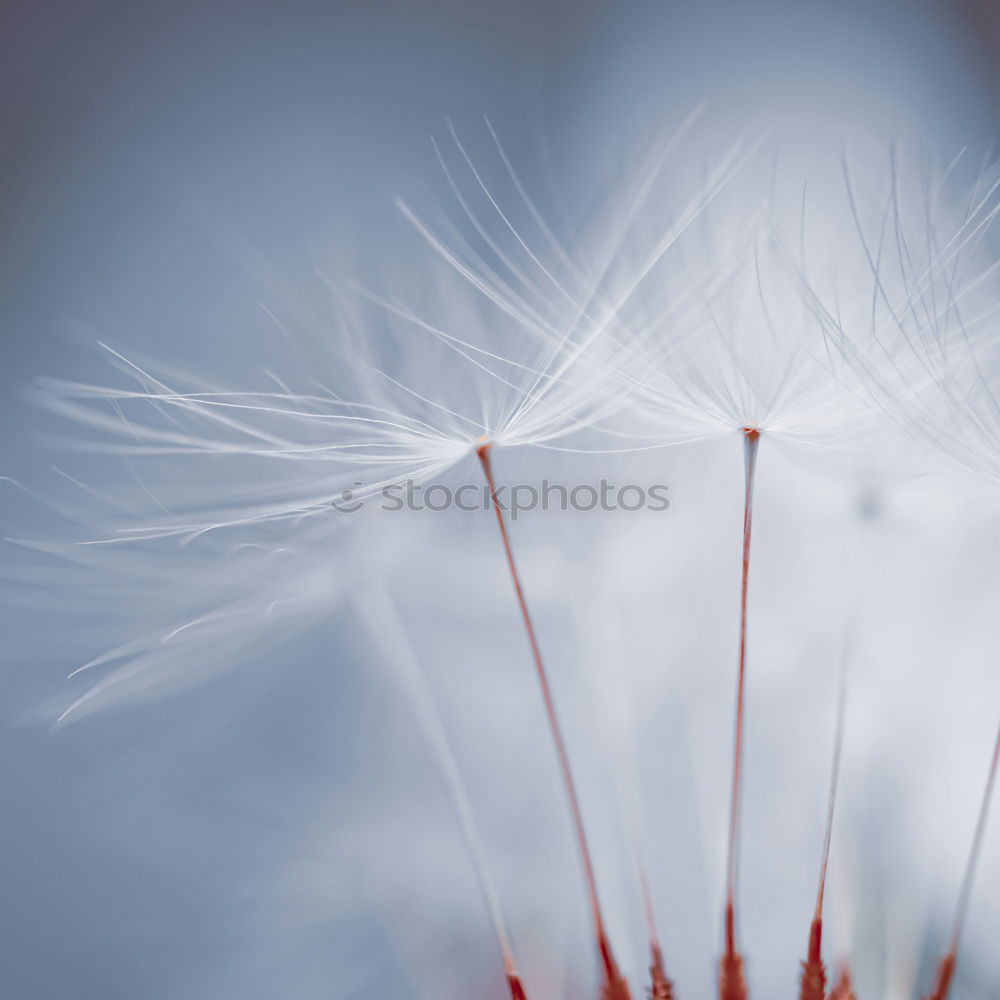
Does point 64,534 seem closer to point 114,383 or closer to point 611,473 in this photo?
point 114,383

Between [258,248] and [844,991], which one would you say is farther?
[258,248]

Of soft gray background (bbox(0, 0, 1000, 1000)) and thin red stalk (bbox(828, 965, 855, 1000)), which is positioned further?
soft gray background (bbox(0, 0, 1000, 1000))

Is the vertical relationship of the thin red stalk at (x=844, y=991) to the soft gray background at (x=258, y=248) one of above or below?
below

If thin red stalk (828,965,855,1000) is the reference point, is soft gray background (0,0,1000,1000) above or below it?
above

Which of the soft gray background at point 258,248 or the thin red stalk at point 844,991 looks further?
the soft gray background at point 258,248

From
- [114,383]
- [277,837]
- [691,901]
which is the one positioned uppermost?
[114,383]

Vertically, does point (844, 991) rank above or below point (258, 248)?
below

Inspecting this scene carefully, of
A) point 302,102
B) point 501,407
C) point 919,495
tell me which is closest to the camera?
point 501,407

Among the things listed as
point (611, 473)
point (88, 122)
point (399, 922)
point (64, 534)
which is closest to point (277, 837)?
point (399, 922)
